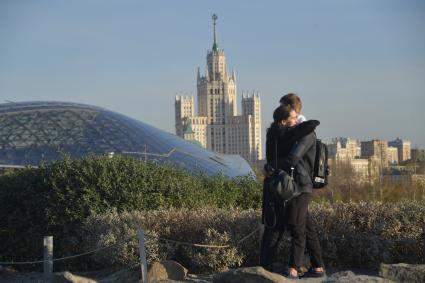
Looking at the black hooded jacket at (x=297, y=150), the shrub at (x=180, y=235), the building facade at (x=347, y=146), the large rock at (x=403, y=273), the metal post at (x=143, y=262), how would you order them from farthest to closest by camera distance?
the building facade at (x=347, y=146) < the shrub at (x=180, y=235) < the metal post at (x=143, y=262) < the black hooded jacket at (x=297, y=150) < the large rock at (x=403, y=273)

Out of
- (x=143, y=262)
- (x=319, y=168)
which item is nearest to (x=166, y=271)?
(x=143, y=262)

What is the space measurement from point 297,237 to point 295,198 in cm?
38

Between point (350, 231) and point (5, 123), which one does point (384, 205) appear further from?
point (5, 123)

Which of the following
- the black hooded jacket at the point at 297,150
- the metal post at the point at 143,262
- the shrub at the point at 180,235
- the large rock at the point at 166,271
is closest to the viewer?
the black hooded jacket at the point at 297,150

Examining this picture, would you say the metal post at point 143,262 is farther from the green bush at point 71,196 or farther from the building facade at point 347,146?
the building facade at point 347,146

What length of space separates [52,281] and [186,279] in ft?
4.56

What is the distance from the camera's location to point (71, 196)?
8.83 meters

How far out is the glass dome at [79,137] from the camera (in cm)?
2859

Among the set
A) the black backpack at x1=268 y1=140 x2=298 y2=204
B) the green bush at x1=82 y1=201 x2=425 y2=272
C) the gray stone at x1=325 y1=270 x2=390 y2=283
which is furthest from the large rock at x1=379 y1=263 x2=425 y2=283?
the green bush at x1=82 y1=201 x2=425 y2=272

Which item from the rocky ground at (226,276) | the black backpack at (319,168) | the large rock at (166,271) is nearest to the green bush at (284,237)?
the rocky ground at (226,276)

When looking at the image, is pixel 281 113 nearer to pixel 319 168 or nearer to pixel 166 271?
pixel 319 168

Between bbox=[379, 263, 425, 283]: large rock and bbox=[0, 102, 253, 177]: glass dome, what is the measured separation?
21.6 meters

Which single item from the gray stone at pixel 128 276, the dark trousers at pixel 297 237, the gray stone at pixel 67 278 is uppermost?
the dark trousers at pixel 297 237

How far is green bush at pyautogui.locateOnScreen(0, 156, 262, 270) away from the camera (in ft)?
28.7
